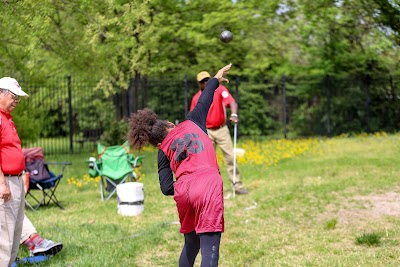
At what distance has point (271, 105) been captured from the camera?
77.0 ft

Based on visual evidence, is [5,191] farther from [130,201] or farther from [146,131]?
[130,201]

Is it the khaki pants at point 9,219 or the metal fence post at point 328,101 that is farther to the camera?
the metal fence post at point 328,101

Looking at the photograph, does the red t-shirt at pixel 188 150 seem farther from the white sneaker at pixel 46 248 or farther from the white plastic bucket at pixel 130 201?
the white plastic bucket at pixel 130 201

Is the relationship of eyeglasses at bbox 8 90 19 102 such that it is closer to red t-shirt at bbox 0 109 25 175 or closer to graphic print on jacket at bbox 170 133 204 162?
red t-shirt at bbox 0 109 25 175

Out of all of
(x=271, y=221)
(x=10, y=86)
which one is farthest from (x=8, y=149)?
(x=271, y=221)

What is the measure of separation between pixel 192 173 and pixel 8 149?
1.86m

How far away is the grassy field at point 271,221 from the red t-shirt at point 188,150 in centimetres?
197

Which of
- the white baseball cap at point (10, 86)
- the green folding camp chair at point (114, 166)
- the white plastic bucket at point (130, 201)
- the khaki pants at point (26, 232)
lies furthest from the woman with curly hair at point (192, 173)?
the green folding camp chair at point (114, 166)

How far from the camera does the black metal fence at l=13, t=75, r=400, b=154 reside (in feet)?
→ 65.6

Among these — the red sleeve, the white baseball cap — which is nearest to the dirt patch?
the red sleeve

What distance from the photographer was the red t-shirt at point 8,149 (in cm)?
506

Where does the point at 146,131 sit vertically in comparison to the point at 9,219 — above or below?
above

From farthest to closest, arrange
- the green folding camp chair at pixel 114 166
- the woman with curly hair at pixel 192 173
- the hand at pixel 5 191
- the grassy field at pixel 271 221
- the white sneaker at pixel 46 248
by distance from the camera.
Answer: the green folding camp chair at pixel 114 166, the white sneaker at pixel 46 248, the grassy field at pixel 271 221, the hand at pixel 5 191, the woman with curly hair at pixel 192 173

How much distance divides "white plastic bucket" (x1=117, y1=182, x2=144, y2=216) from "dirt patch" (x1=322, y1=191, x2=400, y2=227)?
2.72 metres
